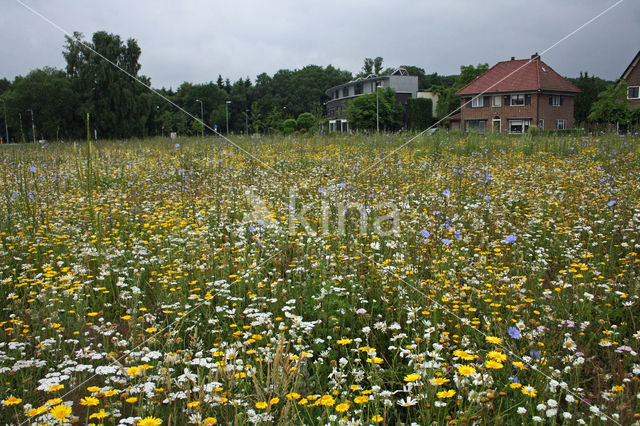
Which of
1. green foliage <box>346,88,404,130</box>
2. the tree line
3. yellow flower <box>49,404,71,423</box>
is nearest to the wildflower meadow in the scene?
yellow flower <box>49,404,71,423</box>

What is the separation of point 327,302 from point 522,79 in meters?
52.7

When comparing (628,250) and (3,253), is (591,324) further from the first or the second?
Answer: (3,253)

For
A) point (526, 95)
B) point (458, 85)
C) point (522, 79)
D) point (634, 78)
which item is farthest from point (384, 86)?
point (634, 78)

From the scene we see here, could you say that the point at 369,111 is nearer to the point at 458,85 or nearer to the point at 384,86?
the point at 458,85

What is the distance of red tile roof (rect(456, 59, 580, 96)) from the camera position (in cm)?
4681

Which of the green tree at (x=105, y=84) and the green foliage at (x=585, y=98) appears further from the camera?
the green foliage at (x=585, y=98)

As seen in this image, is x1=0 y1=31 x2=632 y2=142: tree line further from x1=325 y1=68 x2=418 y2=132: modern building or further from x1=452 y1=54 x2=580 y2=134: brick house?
x1=325 y1=68 x2=418 y2=132: modern building

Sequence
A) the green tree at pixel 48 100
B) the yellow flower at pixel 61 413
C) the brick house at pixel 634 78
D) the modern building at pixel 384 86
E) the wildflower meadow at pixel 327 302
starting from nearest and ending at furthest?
the yellow flower at pixel 61 413, the wildflower meadow at pixel 327 302, the green tree at pixel 48 100, the brick house at pixel 634 78, the modern building at pixel 384 86

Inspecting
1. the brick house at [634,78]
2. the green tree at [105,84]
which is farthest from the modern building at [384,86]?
the green tree at [105,84]

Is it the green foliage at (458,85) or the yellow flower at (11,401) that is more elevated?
the green foliage at (458,85)

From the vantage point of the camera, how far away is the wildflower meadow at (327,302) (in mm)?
1901

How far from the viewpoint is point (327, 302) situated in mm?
2799

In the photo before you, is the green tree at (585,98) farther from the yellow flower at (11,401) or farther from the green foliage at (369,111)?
the yellow flower at (11,401)

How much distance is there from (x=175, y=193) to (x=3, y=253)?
2.86m
